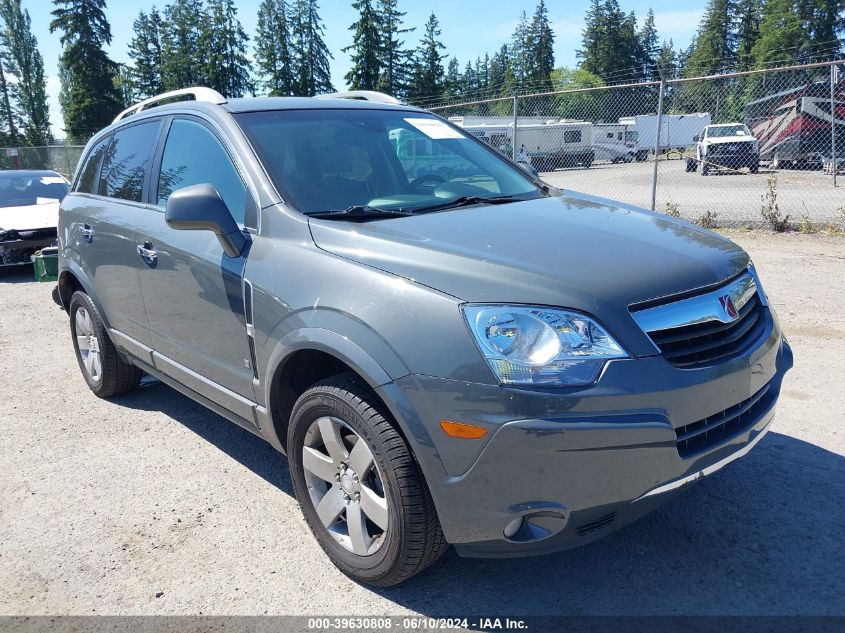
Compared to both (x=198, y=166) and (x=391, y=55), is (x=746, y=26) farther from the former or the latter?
(x=198, y=166)

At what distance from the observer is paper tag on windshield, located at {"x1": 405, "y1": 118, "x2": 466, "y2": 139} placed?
3.99 m

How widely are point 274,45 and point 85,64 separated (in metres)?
22.0

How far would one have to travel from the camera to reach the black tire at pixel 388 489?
2395 mm

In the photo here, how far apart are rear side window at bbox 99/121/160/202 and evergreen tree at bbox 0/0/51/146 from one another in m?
75.6

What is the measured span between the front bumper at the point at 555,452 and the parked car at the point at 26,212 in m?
8.40

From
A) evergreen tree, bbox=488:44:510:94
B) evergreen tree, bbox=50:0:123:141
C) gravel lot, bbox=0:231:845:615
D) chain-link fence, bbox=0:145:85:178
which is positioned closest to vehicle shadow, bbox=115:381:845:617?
gravel lot, bbox=0:231:845:615

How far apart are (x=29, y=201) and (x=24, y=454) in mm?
8248

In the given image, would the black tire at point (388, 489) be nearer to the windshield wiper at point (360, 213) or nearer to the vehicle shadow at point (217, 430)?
the windshield wiper at point (360, 213)

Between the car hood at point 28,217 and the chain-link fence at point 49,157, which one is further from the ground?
the chain-link fence at point 49,157

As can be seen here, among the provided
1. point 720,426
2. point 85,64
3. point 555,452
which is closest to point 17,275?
point 555,452

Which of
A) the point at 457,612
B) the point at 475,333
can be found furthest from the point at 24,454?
the point at 475,333

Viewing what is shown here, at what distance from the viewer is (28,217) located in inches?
407

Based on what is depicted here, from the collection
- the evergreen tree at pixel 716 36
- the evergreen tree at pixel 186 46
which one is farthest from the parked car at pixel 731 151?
the evergreen tree at pixel 716 36

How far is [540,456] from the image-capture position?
2.15 meters
